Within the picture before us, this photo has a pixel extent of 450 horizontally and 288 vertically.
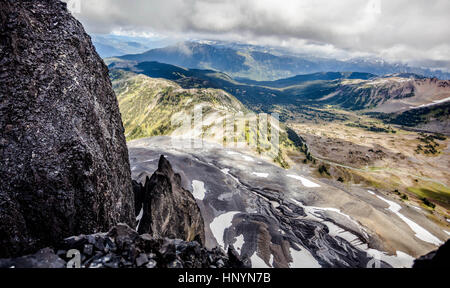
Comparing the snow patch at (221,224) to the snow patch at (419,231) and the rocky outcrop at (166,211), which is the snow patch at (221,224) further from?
the snow patch at (419,231)

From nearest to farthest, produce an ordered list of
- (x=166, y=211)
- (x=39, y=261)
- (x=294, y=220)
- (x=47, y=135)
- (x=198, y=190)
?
(x=39, y=261) → (x=47, y=135) → (x=166, y=211) → (x=294, y=220) → (x=198, y=190)

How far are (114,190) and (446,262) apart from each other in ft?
87.9

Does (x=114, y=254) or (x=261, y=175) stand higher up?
(x=114, y=254)

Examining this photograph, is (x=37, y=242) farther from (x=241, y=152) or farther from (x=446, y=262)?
(x=241, y=152)

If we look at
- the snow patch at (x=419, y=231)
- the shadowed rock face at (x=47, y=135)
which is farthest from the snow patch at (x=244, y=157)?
the shadowed rock face at (x=47, y=135)

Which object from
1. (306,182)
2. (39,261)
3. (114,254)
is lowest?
(306,182)

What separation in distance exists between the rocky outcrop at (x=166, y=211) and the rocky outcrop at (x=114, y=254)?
→ 1809 centimetres

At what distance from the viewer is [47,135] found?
17.1m

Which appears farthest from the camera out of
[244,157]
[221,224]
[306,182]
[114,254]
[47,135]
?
[244,157]

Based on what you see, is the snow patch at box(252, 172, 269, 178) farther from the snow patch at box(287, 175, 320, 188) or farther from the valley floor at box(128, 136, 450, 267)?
the snow patch at box(287, 175, 320, 188)

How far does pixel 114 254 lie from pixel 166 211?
2502 cm

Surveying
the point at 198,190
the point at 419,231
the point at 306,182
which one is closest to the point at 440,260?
the point at 198,190

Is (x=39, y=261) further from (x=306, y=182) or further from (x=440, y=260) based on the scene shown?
(x=306, y=182)
